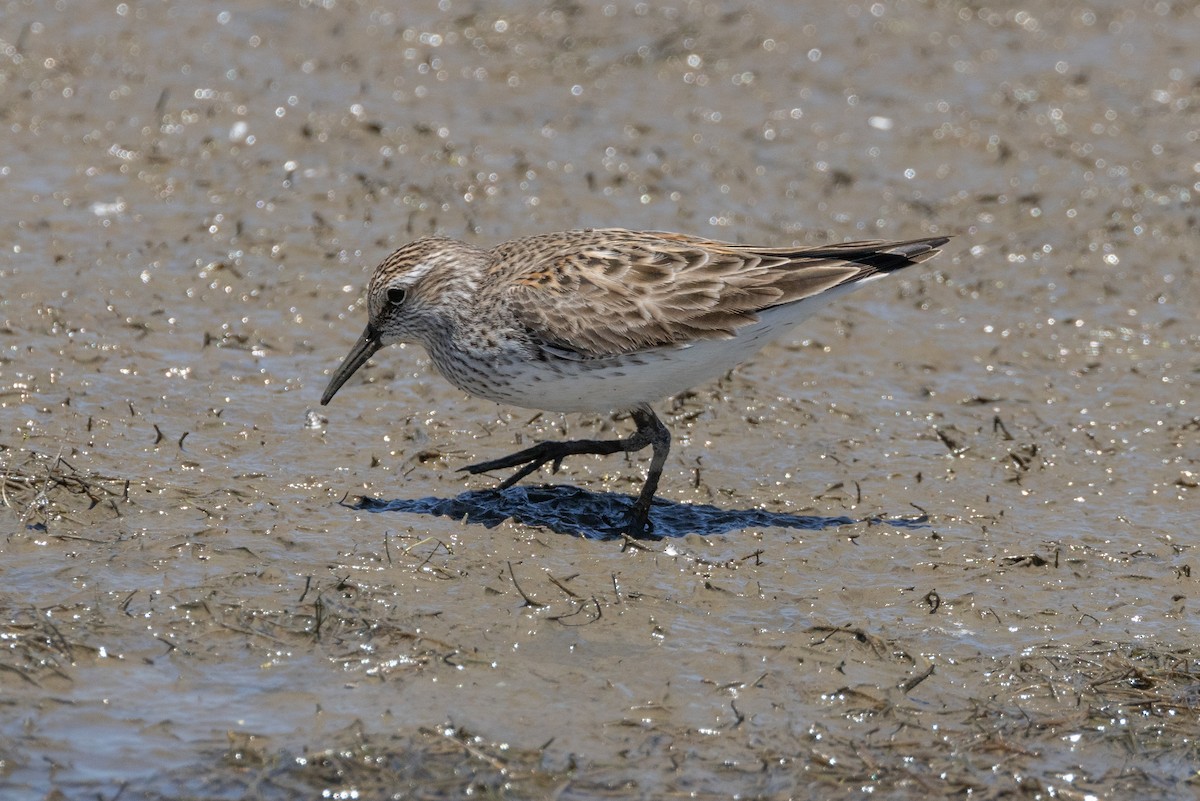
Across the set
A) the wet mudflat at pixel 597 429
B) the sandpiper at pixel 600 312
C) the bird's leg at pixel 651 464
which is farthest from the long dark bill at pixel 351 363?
the bird's leg at pixel 651 464

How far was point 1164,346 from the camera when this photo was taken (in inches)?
Result: 456

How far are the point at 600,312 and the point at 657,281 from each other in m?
0.47

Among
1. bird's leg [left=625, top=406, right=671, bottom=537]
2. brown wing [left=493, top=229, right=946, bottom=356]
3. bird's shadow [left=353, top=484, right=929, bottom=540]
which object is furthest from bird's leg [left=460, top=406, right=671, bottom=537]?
brown wing [left=493, top=229, right=946, bottom=356]

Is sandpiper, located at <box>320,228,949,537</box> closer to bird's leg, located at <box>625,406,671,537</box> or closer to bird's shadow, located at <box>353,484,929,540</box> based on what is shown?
bird's leg, located at <box>625,406,671,537</box>

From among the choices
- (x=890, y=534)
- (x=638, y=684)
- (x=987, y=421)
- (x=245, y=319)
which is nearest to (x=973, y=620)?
(x=890, y=534)

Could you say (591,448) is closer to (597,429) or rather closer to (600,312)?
(600,312)

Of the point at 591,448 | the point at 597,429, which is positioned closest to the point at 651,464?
the point at 591,448

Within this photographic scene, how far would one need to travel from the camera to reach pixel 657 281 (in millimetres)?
9000

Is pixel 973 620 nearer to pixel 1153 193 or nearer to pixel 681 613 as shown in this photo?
pixel 681 613

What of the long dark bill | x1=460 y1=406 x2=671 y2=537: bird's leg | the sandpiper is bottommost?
x1=460 y1=406 x2=671 y2=537: bird's leg

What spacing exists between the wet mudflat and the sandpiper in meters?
0.70

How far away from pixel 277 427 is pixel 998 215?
6.90 metres

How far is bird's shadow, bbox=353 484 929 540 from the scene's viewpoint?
8883 millimetres

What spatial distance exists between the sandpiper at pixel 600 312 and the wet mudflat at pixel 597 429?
2.30 ft
